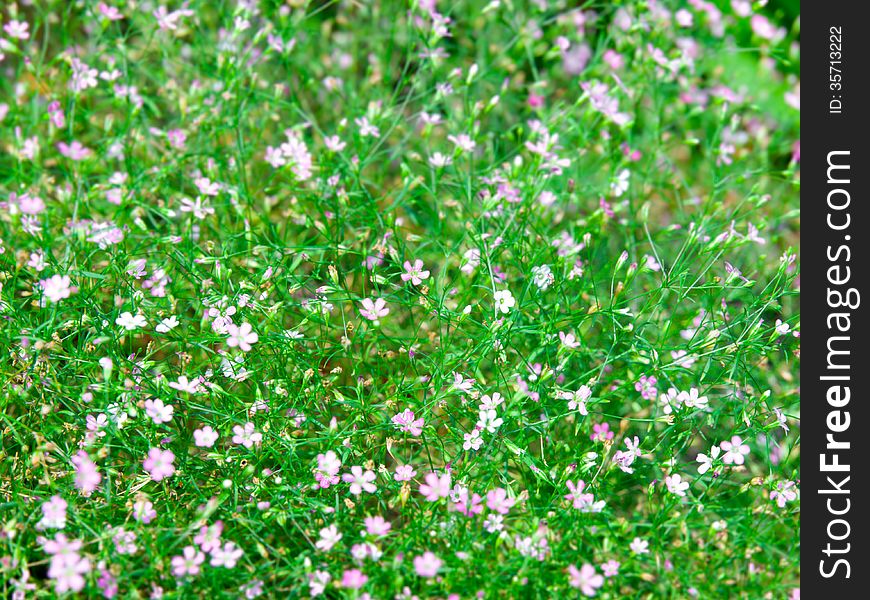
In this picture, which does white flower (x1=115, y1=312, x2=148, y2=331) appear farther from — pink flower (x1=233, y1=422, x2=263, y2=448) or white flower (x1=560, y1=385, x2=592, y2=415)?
white flower (x1=560, y1=385, x2=592, y2=415)

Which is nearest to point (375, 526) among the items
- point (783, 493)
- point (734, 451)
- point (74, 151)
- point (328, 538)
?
point (328, 538)

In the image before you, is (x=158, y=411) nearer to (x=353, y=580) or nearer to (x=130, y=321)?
(x=130, y=321)

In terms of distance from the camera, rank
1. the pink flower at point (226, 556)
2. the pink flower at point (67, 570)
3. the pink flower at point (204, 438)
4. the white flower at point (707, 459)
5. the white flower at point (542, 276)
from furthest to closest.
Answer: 1. the white flower at point (542, 276)
2. the white flower at point (707, 459)
3. the pink flower at point (204, 438)
4. the pink flower at point (226, 556)
5. the pink flower at point (67, 570)

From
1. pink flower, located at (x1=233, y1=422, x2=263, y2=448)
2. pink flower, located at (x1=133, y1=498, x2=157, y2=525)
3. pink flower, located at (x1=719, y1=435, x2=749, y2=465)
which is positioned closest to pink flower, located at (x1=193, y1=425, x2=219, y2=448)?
pink flower, located at (x1=233, y1=422, x2=263, y2=448)

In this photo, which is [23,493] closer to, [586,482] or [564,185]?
[586,482]

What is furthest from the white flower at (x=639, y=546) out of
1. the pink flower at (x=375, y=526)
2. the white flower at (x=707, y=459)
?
the pink flower at (x=375, y=526)

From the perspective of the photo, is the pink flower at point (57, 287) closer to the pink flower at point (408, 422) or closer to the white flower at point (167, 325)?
the white flower at point (167, 325)
